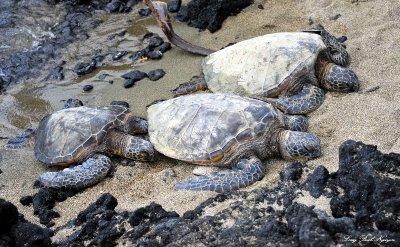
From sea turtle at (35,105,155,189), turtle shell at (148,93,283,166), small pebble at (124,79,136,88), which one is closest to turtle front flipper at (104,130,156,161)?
sea turtle at (35,105,155,189)

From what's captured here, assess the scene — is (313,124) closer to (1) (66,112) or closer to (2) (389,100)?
(2) (389,100)

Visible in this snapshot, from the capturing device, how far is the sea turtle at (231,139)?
460cm

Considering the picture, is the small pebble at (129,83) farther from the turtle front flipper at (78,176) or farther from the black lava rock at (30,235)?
the black lava rock at (30,235)

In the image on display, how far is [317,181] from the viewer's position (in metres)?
4.09

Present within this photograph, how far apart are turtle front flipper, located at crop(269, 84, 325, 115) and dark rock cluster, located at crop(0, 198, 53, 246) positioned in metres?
2.57

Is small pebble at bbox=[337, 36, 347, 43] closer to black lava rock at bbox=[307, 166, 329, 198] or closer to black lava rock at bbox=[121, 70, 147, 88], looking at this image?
black lava rock at bbox=[121, 70, 147, 88]

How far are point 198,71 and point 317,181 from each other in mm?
2846

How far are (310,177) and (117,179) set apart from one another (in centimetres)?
183

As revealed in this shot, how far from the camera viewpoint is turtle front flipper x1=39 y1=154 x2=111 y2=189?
4906 millimetres

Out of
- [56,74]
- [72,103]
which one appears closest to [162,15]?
[56,74]

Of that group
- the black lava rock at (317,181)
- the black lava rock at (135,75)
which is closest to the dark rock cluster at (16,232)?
the black lava rock at (317,181)

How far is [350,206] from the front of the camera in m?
3.73

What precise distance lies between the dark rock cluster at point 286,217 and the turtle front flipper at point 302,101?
1.00m

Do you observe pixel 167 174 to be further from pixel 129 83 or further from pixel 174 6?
pixel 174 6
